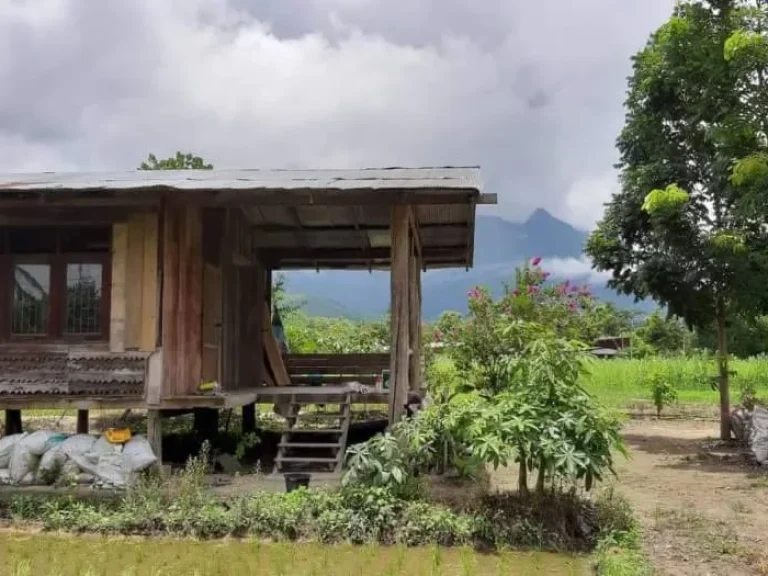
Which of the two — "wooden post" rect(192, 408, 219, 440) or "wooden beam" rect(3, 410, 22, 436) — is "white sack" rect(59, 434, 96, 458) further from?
"wooden post" rect(192, 408, 219, 440)

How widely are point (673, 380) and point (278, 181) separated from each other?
1895cm

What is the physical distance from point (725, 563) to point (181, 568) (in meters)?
4.23

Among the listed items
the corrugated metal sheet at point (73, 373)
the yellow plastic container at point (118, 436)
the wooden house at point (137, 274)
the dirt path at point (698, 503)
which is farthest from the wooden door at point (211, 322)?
the dirt path at point (698, 503)

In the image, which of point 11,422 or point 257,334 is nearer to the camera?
point 11,422

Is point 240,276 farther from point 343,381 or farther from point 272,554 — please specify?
point 272,554

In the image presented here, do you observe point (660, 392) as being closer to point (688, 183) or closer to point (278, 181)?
point (688, 183)

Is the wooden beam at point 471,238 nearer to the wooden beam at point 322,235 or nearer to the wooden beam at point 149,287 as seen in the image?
the wooden beam at point 322,235

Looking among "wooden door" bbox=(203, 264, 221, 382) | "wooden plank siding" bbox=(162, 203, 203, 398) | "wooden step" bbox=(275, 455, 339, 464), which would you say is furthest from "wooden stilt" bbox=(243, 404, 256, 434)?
"wooden step" bbox=(275, 455, 339, 464)

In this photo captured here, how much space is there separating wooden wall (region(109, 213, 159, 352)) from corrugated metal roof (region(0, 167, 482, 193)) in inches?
22.4

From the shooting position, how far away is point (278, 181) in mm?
8789

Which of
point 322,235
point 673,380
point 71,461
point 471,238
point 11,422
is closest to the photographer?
point 71,461

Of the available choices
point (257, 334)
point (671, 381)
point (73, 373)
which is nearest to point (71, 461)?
point (73, 373)

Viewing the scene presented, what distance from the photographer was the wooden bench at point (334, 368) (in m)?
13.7

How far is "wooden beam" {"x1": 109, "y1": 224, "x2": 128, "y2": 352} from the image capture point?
8.78 m
